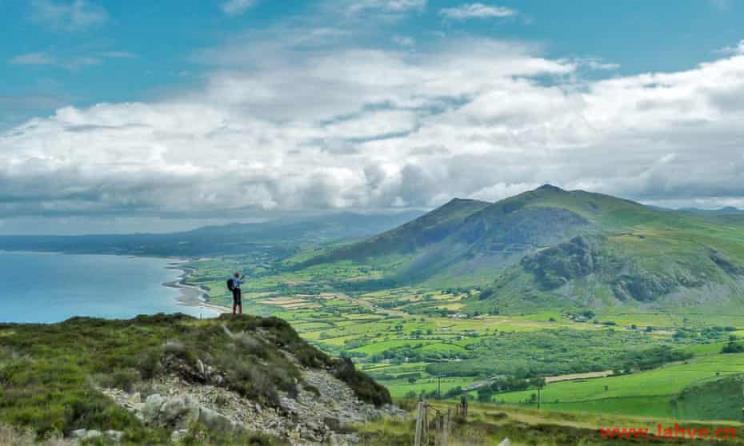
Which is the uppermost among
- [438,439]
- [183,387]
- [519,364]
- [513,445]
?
[183,387]

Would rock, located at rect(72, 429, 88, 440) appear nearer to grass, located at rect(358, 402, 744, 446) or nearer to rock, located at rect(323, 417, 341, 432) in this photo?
grass, located at rect(358, 402, 744, 446)

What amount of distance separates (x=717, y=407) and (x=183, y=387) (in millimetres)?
106527


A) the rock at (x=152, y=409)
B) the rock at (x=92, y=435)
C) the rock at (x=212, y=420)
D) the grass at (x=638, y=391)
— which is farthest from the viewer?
the grass at (x=638, y=391)

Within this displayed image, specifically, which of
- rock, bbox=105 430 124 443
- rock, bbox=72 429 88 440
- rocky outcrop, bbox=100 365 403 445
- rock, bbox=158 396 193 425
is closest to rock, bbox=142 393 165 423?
rocky outcrop, bbox=100 365 403 445

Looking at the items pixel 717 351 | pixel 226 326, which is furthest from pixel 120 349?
pixel 717 351

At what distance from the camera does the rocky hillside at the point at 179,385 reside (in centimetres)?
1798

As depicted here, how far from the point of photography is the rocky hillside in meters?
18.0

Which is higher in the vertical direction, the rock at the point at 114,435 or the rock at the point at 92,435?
the rock at the point at 92,435

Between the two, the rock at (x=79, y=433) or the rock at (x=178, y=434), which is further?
the rock at (x=178, y=434)

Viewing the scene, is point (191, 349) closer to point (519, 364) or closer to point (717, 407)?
point (717, 407)

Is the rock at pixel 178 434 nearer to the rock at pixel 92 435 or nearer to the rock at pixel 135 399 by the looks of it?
the rock at pixel 92 435

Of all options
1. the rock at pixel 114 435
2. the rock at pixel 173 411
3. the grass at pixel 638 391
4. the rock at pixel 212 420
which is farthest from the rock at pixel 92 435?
the grass at pixel 638 391

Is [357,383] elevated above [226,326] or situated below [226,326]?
below

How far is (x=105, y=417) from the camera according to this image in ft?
59.0
